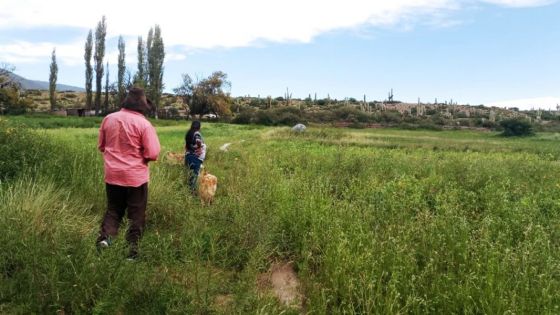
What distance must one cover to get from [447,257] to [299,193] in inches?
119

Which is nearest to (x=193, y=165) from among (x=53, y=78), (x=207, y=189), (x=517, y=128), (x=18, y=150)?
(x=207, y=189)

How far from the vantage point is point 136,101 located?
533 centimetres

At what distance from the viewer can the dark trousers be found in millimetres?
5184

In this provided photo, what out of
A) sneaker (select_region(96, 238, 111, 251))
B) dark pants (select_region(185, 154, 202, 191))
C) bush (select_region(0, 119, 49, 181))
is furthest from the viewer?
dark pants (select_region(185, 154, 202, 191))

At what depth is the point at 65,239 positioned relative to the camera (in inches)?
176

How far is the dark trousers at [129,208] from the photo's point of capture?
518 centimetres

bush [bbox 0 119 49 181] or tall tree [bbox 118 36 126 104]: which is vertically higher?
tall tree [bbox 118 36 126 104]

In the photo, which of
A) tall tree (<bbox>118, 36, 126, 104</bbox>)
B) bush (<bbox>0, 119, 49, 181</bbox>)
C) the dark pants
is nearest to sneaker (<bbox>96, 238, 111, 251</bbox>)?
bush (<bbox>0, 119, 49, 181</bbox>)

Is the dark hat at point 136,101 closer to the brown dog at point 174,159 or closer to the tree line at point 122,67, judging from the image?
the brown dog at point 174,159

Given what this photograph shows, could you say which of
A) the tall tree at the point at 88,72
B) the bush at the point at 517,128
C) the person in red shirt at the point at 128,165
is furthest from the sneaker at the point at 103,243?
the tall tree at the point at 88,72

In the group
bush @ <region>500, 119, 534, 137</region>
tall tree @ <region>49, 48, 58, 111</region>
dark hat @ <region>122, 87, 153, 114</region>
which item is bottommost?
dark hat @ <region>122, 87, 153, 114</region>

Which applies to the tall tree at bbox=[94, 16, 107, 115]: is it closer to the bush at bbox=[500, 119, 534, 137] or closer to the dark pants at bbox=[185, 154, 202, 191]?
the bush at bbox=[500, 119, 534, 137]

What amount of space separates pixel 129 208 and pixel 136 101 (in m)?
1.23

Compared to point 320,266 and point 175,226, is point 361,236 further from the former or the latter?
point 175,226
